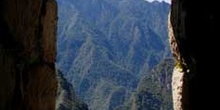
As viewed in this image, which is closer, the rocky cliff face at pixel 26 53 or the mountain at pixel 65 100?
the rocky cliff face at pixel 26 53

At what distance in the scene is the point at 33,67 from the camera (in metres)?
29.1

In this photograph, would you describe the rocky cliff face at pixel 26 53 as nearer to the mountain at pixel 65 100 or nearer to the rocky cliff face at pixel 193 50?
the rocky cliff face at pixel 193 50

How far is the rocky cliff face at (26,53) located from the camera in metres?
28.4

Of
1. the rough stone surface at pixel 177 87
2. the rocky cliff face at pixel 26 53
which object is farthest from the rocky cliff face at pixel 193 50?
the rocky cliff face at pixel 26 53

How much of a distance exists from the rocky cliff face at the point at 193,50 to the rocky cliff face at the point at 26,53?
6.22 m

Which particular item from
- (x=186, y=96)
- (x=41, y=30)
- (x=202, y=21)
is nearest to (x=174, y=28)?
(x=202, y=21)

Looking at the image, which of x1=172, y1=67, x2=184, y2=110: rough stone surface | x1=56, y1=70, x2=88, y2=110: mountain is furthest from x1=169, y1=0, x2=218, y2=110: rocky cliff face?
x1=56, y1=70, x2=88, y2=110: mountain

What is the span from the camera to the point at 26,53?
28.7 metres

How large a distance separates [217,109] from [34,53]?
8510 mm

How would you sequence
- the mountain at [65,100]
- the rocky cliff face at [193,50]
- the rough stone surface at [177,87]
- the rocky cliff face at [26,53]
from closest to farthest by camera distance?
1. the rocky cliff face at [193,50]
2. the rough stone surface at [177,87]
3. the rocky cliff face at [26,53]
4. the mountain at [65,100]

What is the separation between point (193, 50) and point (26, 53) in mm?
7405

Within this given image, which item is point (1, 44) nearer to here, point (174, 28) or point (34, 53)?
point (34, 53)

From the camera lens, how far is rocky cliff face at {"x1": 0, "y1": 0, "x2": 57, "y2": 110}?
28375mm

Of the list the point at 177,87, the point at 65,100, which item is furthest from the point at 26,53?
the point at 65,100
